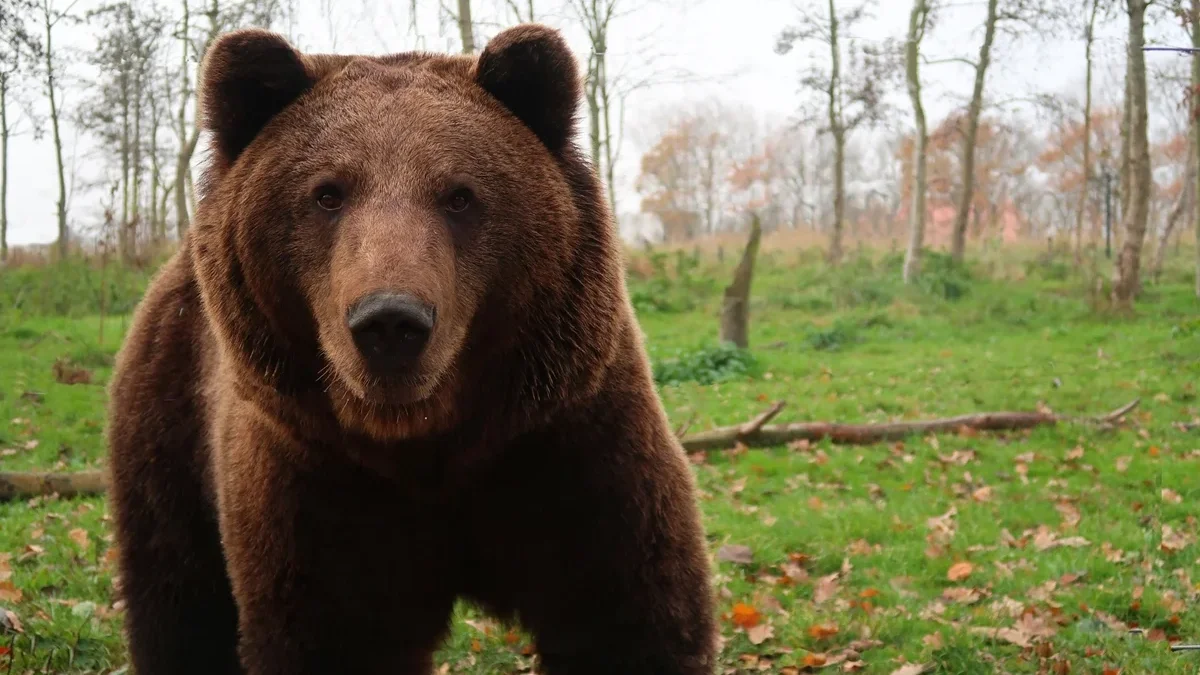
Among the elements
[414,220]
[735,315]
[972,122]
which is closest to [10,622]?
[414,220]

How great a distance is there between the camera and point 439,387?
92.7 inches

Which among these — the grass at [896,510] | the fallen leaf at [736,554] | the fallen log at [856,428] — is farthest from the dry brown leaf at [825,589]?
the fallen log at [856,428]

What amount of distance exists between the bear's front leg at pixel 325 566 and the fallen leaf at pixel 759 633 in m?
2.35

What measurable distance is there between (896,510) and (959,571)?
140cm

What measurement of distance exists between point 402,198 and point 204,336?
1723 mm

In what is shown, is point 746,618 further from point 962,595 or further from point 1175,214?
point 1175,214

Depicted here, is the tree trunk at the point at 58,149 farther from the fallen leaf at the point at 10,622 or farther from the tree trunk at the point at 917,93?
the tree trunk at the point at 917,93

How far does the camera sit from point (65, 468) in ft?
25.7

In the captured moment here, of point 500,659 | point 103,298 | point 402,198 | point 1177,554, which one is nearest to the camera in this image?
point 402,198

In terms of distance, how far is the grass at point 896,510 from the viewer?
4652 mm

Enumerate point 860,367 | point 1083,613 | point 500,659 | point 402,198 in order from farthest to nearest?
point 860,367
point 1083,613
point 500,659
point 402,198

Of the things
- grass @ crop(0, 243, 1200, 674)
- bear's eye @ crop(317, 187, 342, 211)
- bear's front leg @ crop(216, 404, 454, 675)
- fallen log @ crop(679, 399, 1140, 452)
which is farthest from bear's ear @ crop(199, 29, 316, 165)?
fallen log @ crop(679, 399, 1140, 452)

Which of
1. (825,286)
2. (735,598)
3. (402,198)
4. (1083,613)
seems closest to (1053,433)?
(1083,613)

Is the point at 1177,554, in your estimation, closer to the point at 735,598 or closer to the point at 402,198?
the point at 735,598
